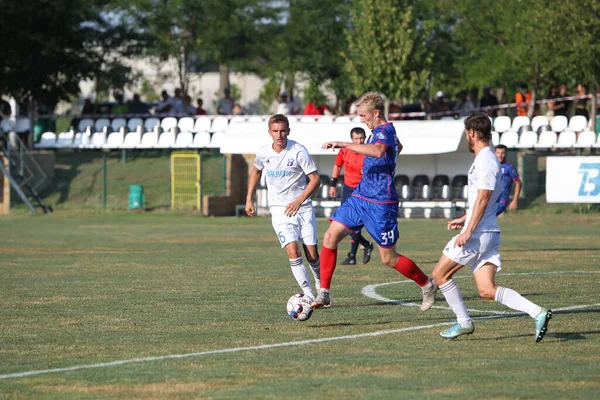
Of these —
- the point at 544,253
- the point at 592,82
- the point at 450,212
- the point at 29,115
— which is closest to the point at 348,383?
the point at 544,253

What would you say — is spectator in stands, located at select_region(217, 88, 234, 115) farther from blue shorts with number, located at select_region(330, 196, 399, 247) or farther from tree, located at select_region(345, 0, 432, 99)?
blue shorts with number, located at select_region(330, 196, 399, 247)

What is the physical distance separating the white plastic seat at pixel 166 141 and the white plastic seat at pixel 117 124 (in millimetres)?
2479

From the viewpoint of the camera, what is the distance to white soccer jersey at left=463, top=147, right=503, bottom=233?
859cm

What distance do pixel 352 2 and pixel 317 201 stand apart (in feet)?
49.2

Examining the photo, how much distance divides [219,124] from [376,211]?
26438 millimetres

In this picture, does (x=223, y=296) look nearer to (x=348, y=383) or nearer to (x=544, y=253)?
(x=348, y=383)

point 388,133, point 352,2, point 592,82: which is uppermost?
point 352,2

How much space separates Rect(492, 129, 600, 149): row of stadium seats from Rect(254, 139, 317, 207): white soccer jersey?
2061 centimetres

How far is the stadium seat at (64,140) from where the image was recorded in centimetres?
3741

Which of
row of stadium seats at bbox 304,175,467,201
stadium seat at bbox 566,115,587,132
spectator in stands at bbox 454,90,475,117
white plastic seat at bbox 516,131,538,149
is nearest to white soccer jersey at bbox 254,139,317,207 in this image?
row of stadium seats at bbox 304,175,467,201

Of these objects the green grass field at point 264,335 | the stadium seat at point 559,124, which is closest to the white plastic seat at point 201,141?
the stadium seat at point 559,124

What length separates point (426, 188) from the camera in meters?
30.5

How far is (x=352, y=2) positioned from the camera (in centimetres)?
4388

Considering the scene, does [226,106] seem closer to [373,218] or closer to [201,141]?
[201,141]
